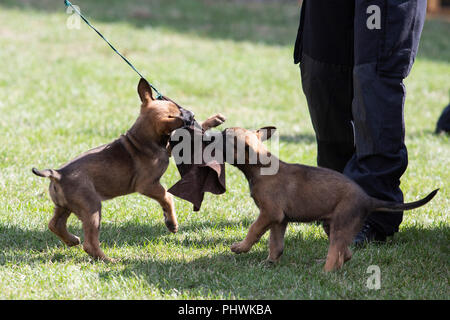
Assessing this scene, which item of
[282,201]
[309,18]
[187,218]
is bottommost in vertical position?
[187,218]

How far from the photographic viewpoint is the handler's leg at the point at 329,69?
16.1 ft

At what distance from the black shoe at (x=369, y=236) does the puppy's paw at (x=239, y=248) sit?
876 mm

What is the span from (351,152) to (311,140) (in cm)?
255

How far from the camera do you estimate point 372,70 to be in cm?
445

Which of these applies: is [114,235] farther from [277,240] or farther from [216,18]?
[216,18]

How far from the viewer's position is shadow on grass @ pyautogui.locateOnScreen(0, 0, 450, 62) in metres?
14.6

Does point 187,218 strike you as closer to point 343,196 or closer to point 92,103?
point 343,196

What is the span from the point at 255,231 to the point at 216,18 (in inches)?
503

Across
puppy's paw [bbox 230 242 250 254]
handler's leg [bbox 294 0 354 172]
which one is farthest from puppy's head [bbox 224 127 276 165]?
handler's leg [bbox 294 0 354 172]

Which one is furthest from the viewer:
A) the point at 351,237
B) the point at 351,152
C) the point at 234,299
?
the point at 351,152

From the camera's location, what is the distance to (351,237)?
159 inches

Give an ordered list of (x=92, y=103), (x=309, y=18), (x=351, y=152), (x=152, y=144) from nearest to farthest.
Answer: (x=152, y=144) < (x=309, y=18) < (x=351, y=152) < (x=92, y=103)

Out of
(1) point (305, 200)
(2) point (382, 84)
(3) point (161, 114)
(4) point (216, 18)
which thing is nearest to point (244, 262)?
(1) point (305, 200)

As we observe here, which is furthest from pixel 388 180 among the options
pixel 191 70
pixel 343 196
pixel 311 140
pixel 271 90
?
pixel 191 70
